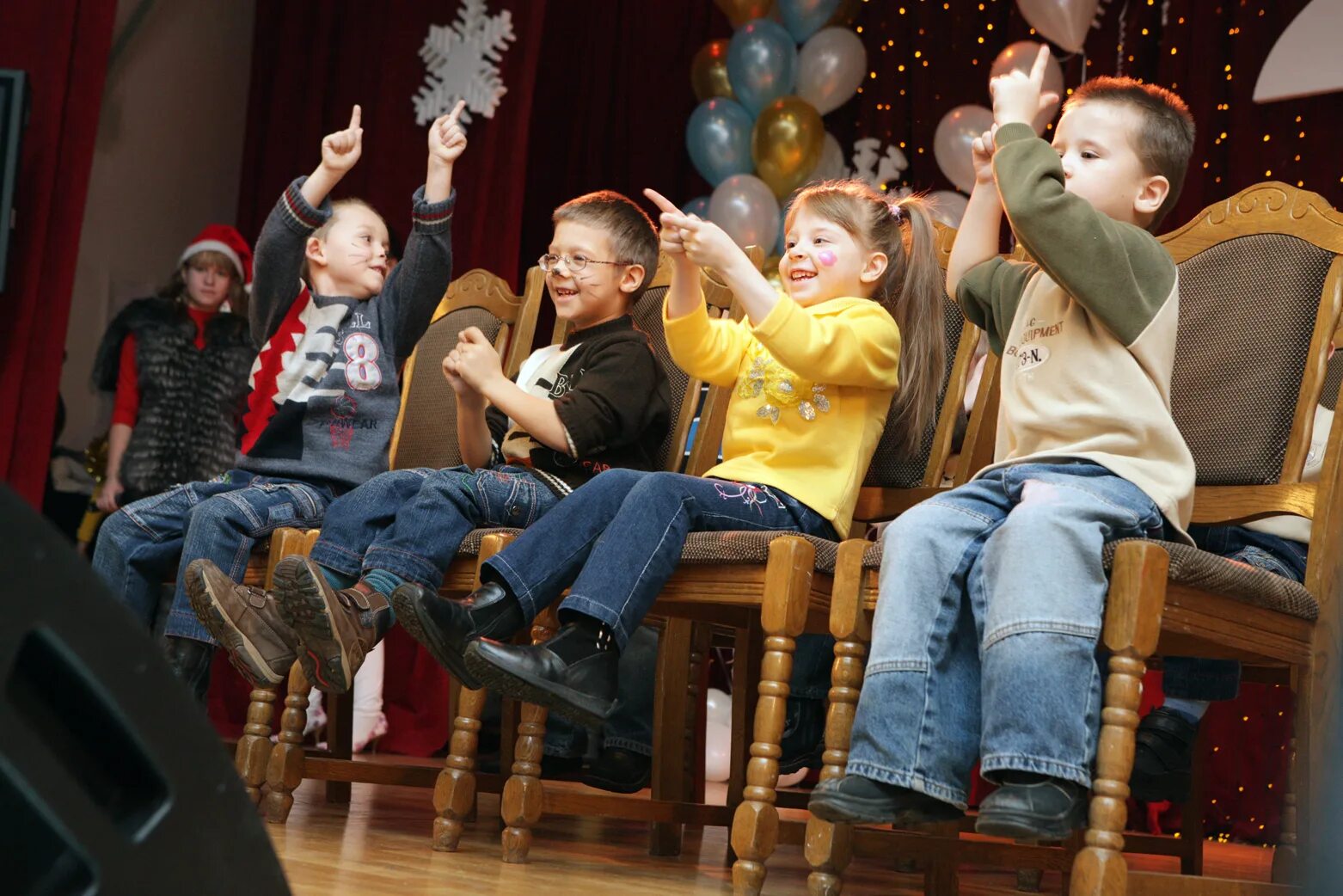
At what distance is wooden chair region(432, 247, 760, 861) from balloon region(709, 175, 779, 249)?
150 cm

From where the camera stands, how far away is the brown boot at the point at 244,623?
1867 millimetres

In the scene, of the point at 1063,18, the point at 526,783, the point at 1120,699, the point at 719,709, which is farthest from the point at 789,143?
the point at 1120,699

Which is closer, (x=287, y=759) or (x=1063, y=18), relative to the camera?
(x=287, y=759)

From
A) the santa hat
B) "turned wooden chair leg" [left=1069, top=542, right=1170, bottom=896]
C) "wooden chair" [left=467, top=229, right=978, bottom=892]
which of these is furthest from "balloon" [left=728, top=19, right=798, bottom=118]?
"turned wooden chair leg" [left=1069, top=542, right=1170, bottom=896]

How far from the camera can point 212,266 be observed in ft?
12.6

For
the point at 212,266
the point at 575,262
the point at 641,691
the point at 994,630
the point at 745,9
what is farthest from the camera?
the point at 745,9

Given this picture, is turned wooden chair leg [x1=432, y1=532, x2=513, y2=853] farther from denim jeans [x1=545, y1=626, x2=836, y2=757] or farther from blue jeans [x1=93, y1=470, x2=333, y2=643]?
→ blue jeans [x1=93, y1=470, x2=333, y2=643]

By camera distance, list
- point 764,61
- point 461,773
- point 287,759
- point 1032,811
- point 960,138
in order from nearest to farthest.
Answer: point 1032,811, point 461,773, point 287,759, point 960,138, point 764,61

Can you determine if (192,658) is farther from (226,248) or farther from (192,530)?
(226,248)

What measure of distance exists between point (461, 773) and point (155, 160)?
3216 mm

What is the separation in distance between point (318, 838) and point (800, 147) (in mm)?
2519

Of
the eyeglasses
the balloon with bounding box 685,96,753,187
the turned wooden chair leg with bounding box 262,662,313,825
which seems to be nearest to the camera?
the turned wooden chair leg with bounding box 262,662,313,825

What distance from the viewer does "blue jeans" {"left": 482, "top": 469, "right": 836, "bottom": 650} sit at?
1.71 m

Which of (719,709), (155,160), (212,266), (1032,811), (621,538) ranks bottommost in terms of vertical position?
(719,709)
